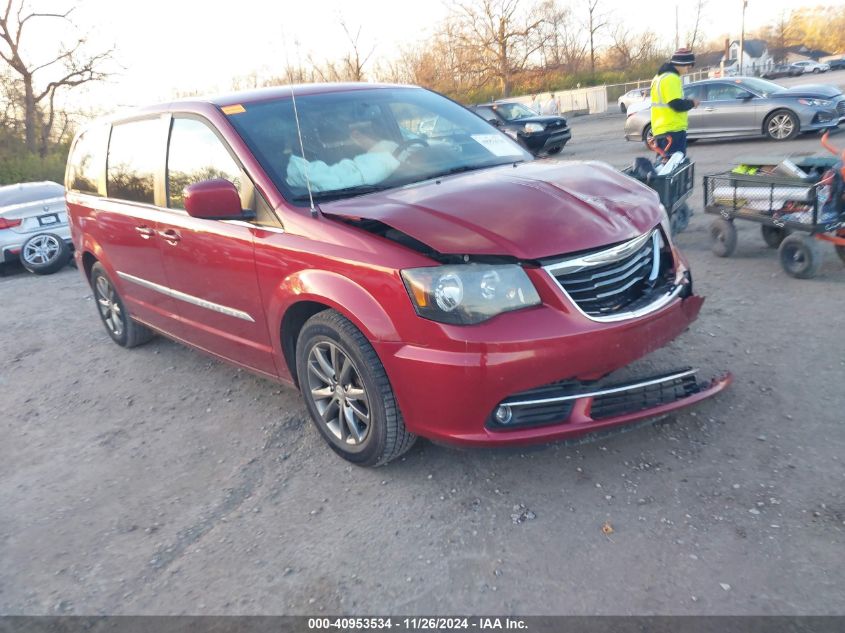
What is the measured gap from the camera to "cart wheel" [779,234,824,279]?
557 cm

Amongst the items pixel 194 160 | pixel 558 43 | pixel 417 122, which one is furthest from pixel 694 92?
pixel 558 43

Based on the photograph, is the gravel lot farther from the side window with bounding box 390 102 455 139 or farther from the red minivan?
the side window with bounding box 390 102 455 139

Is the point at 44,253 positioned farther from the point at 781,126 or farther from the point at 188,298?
the point at 781,126

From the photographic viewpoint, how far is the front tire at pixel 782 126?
14.8 meters

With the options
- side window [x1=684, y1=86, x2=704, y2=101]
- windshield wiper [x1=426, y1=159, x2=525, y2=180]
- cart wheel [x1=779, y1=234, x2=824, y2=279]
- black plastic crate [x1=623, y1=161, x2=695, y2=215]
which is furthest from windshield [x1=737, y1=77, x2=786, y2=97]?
windshield wiper [x1=426, y1=159, x2=525, y2=180]

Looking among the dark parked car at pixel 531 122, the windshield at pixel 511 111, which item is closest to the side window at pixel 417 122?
the dark parked car at pixel 531 122

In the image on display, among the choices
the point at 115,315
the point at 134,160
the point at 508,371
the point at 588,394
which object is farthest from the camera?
the point at 115,315

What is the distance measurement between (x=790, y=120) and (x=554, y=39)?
40.2 metres

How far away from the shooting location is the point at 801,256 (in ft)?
18.5

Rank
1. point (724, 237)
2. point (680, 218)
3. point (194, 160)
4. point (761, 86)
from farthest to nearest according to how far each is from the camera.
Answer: point (761, 86) < point (680, 218) < point (724, 237) < point (194, 160)

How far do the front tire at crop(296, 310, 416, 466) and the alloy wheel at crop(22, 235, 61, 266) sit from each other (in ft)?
27.1

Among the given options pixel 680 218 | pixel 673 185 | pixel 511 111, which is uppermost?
pixel 511 111

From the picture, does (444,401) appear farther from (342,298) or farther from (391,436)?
(342,298)

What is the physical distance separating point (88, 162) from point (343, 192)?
10.0 ft
